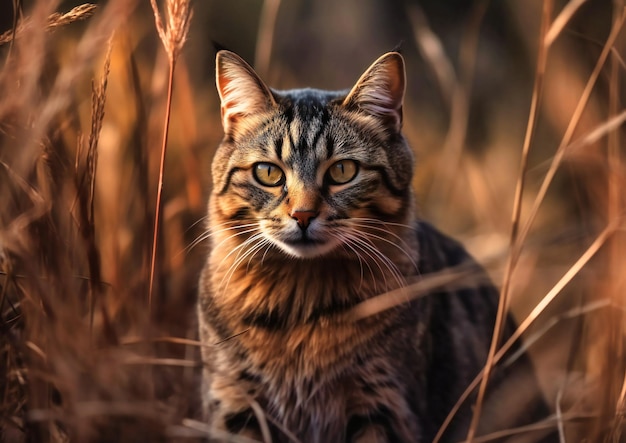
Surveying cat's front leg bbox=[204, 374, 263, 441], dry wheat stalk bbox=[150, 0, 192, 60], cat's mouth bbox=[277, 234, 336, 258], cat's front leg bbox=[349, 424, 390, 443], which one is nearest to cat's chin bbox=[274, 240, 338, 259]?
cat's mouth bbox=[277, 234, 336, 258]

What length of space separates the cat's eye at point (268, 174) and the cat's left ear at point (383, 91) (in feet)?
1.04

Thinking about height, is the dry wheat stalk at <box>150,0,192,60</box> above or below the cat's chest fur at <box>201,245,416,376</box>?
above

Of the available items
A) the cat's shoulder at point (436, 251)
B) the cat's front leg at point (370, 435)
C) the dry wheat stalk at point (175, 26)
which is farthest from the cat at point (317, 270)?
the dry wheat stalk at point (175, 26)

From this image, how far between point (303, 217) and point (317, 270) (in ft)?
0.93

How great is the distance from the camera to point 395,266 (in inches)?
96.3

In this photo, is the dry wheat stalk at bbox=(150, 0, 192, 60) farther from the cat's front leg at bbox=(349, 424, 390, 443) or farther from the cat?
the cat's front leg at bbox=(349, 424, 390, 443)

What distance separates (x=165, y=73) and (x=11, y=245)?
1.23 m

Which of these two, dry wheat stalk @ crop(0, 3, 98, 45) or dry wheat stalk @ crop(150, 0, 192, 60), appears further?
dry wheat stalk @ crop(150, 0, 192, 60)

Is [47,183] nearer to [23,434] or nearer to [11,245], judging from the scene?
[11,245]

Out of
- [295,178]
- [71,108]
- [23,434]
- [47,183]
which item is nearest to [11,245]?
[47,183]

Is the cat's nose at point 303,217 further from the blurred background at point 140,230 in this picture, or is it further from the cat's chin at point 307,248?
the blurred background at point 140,230

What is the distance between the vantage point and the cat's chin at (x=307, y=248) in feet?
7.57

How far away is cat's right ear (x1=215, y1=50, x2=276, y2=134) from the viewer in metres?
2.43

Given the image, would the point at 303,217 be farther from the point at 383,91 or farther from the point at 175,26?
the point at 175,26
